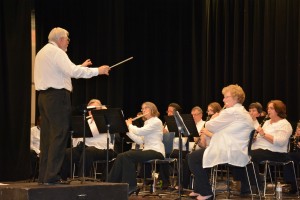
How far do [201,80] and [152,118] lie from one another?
12.2 ft

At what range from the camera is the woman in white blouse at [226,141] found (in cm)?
699

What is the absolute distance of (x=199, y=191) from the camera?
283 inches

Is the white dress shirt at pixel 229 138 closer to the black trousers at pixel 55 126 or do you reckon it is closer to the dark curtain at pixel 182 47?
the black trousers at pixel 55 126

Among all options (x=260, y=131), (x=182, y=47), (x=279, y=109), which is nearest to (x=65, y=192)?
(x=260, y=131)

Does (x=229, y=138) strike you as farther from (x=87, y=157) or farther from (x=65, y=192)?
(x=87, y=157)

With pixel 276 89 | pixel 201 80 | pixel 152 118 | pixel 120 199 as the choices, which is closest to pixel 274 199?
pixel 152 118

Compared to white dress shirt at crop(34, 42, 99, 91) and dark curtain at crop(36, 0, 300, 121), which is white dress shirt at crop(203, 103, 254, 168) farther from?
dark curtain at crop(36, 0, 300, 121)

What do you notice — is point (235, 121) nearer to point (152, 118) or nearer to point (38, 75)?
point (152, 118)

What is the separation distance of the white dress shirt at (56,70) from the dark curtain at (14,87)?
4340 millimetres

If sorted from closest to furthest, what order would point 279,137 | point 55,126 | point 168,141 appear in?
point 55,126, point 279,137, point 168,141

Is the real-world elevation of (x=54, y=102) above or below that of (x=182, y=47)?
below

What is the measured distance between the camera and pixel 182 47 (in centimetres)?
1231

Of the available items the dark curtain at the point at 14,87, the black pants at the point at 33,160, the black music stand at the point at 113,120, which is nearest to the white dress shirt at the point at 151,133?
the black music stand at the point at 113,120

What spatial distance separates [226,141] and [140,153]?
1.44 m
